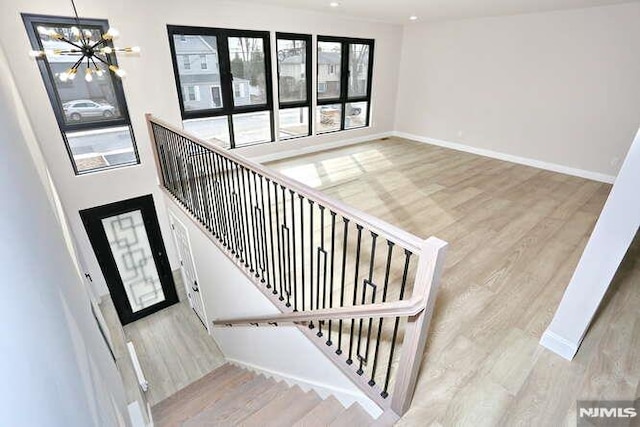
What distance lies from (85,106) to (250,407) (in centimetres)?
432

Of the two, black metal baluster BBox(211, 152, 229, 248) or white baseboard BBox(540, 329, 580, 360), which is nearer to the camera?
white baseboard BBox(540, 329, 580, 360)

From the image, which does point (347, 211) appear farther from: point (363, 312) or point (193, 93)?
point (193, 93)

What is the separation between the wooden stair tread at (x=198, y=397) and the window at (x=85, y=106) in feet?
10.8

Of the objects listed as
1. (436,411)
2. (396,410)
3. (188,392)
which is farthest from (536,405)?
(188,392)

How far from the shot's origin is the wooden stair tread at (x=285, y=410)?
2.11 metres

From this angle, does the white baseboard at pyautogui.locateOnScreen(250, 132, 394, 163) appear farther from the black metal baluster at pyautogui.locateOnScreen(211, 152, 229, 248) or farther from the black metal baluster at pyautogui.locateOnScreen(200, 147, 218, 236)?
the black metal baluster at pyautogui.locateOnScreen(211, 152, 229, 248)

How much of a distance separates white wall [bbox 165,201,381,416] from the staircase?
0.09m

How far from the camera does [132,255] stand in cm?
531

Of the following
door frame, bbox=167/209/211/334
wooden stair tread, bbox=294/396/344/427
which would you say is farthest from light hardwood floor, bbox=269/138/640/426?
door frame, bbox=167/209/211/334

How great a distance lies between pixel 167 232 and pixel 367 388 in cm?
454

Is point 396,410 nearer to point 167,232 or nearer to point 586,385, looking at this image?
point 586,385

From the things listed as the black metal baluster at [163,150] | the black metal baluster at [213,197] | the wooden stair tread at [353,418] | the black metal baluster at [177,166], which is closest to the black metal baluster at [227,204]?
the black metal baluster at [213,197]

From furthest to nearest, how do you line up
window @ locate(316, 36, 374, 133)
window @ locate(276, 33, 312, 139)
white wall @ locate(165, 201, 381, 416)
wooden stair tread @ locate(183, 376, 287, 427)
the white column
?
window @ locate(316, 36, 374, 133) → window @ locate(276, 33, 312, 139) → wooden stair tread @ locate(183, 376, 287, 427) → white wall @ locate(165, 201, 381, 416) → the white column

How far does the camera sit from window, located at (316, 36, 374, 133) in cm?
630
